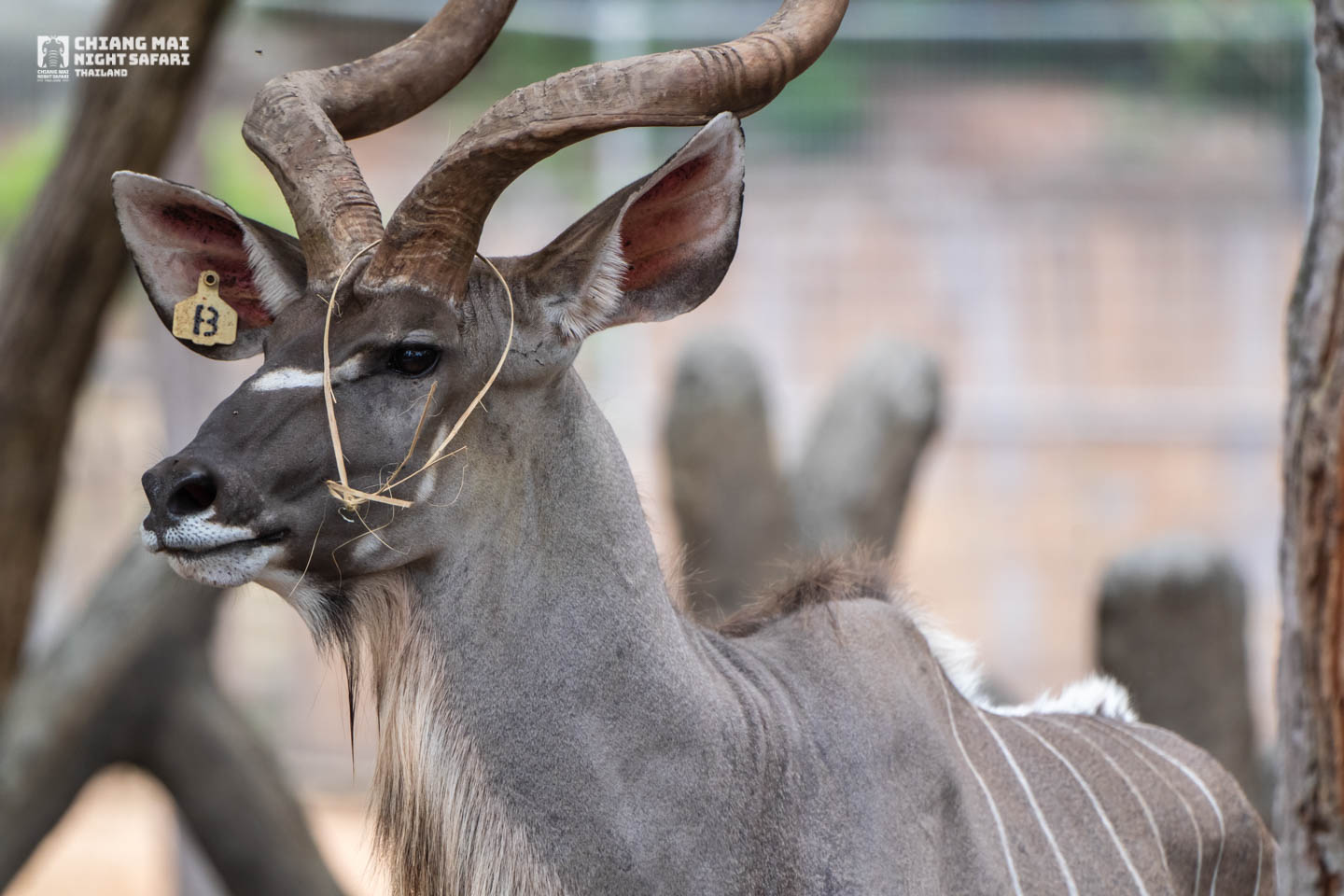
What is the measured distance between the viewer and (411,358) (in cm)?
263

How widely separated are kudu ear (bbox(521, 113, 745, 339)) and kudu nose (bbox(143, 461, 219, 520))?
0.67m

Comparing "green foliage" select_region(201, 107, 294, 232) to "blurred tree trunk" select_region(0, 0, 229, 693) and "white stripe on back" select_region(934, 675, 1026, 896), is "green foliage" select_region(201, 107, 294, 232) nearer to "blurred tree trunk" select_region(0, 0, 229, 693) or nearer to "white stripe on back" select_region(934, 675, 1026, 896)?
"blurred tree trunk" select_region(0, 0, 229, 693)

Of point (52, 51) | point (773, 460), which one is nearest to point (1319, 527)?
point (773, 460)

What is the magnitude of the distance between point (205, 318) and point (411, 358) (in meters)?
0.55

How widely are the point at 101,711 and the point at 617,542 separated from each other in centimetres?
306

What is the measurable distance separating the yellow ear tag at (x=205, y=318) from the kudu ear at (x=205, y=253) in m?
0.03

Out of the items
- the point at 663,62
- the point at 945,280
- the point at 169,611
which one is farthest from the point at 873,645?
the point at 945,280

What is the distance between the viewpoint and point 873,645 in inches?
124

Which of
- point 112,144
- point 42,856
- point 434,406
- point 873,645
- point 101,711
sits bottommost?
point 42,856

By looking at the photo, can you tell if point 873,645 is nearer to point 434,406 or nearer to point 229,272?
point 434,406

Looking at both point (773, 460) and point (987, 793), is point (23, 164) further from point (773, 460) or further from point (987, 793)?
point (987, 793)

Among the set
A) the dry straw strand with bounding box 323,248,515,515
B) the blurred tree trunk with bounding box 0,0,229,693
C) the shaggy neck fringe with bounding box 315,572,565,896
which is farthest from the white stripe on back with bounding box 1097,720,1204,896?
the blurred tree trunk with bounding box 0,0,229,693

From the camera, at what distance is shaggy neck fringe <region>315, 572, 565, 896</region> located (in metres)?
2.62

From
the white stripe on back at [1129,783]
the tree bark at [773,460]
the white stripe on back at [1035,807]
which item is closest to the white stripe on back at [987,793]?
the white stripe on back at [1035,807]
